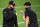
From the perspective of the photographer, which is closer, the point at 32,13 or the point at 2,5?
the point at 32,13

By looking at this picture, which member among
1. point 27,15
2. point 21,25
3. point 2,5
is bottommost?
point 21,25

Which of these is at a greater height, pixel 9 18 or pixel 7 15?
pixel 7 15

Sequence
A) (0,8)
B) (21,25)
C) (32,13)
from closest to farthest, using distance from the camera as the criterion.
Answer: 1. (32,13)
2. (21,25)
3. (0,8)

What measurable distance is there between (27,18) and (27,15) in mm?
121

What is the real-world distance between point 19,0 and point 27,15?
1257 centimetres

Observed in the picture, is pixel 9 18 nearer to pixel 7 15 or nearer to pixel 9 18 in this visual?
pixel 9 18

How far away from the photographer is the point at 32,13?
6.22m

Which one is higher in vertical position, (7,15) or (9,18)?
(7,15)

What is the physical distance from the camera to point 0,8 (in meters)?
16.0

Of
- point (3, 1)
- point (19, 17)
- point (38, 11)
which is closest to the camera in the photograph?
point (19, 17)

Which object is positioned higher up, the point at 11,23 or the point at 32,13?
the point at 32,13

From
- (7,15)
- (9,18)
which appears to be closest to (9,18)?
Answer: (9,18)

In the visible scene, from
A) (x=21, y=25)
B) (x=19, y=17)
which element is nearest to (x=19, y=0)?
(x=19, y=17)

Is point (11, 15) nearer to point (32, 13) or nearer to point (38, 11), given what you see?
point (32, 13)
